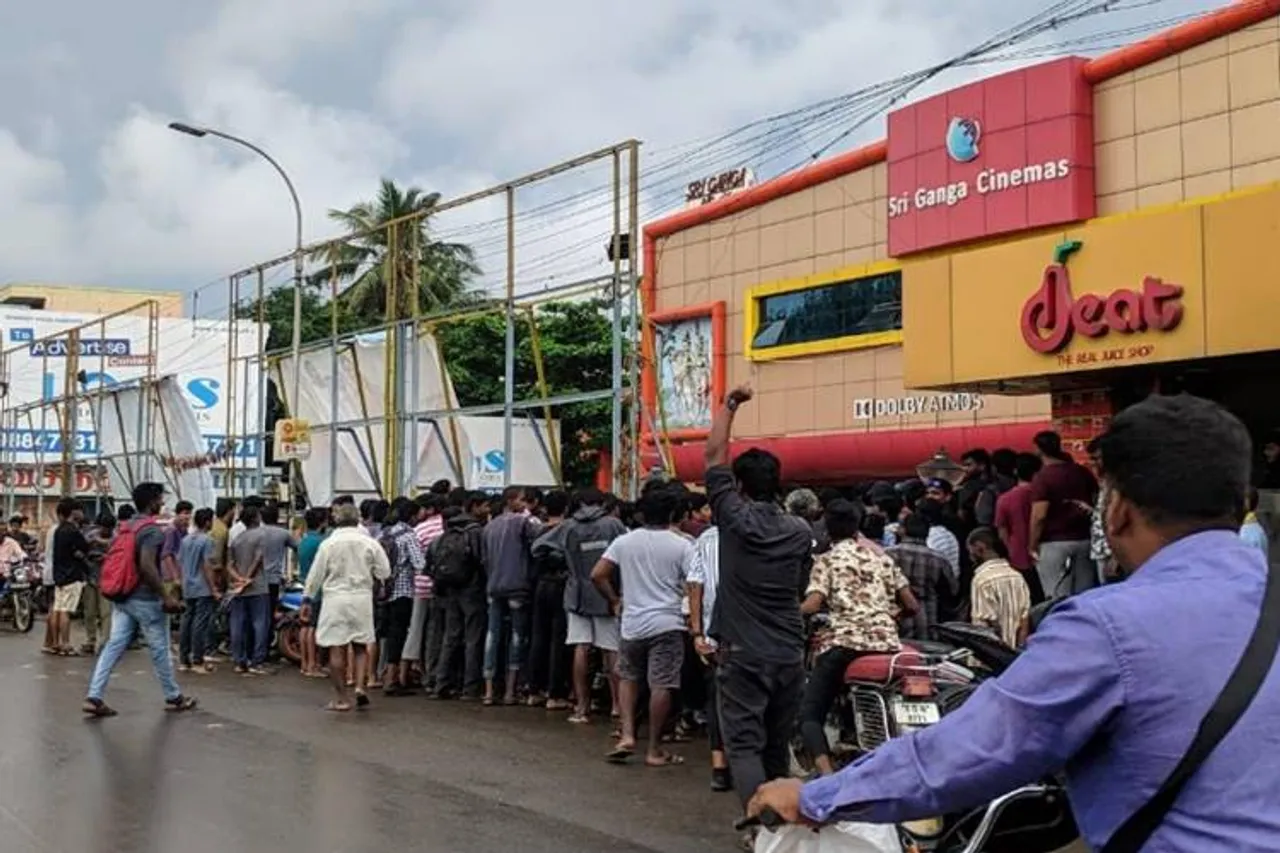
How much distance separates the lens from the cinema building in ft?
37.2

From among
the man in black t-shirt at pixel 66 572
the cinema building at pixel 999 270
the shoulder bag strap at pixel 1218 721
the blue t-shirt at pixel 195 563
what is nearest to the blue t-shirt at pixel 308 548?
the blue t-shirt at pixel 195 563

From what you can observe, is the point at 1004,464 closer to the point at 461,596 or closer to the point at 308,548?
the point at 461,596

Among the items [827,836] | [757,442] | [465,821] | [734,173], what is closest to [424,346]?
[757,442]

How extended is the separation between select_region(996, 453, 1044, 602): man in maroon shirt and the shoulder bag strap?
318 inches

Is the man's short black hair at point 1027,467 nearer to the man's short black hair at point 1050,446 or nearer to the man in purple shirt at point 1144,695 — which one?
the man's short black hair at point 1050,446

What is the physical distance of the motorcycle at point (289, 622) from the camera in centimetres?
1603

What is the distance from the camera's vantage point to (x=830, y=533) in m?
8.04

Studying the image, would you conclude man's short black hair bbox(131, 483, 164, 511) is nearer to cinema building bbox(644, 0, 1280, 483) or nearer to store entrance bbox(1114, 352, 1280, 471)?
cinema building bbox(644, 0, 1280, 483)

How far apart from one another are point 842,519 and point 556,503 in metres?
4.99

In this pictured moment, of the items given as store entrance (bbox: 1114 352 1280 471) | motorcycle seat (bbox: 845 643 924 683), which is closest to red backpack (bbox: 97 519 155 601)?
motorcycle seat (bbox: 845 643 924 683)

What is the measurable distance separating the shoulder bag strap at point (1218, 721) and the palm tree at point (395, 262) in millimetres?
16337

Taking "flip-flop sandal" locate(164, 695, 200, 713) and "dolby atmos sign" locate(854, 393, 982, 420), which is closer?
"flip-flop sandal" locate(164, 695, 200, 713)

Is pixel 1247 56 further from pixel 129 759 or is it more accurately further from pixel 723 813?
pixel 129 759

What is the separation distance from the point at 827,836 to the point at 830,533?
5.27 metres
